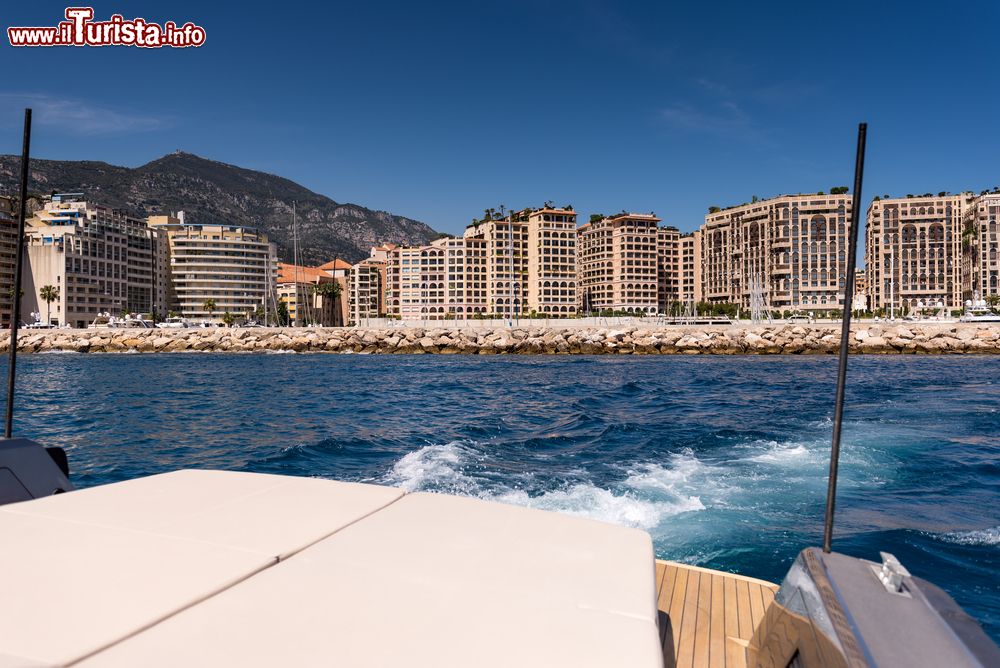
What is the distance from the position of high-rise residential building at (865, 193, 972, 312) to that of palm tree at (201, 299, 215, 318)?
5446 inches

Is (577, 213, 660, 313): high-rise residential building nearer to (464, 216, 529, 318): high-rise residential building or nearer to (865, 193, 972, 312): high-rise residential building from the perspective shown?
(464, 216, 529, 318): high-rise residential building

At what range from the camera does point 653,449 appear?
11.9 metres

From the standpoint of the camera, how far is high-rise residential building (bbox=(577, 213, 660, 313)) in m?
126

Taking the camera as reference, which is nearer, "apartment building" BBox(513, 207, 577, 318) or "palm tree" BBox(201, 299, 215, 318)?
"palm tree" BBox(201, 299, 215, 318)

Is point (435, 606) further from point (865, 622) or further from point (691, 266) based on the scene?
point (691, 266)

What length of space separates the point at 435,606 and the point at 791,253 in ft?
472

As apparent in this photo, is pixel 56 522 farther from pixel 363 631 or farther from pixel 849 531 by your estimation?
pixel 849 531

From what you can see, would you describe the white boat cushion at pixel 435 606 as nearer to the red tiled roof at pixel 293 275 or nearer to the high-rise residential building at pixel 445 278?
the high-rise residential building at pixel 445 278

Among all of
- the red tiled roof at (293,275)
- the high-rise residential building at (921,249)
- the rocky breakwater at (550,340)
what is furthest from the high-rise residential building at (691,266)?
the red tiled roof at (293,275)

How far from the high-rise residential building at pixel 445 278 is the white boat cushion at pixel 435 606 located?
379 feet

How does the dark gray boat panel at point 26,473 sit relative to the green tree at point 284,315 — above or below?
below

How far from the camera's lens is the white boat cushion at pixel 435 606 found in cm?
132

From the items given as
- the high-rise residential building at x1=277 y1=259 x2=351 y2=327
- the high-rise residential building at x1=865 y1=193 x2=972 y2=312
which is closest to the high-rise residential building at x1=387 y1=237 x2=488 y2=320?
the high-rise residential building at x1=277 y1=259 x2=351 y2=327

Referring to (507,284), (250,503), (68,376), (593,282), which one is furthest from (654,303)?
(250,503)
